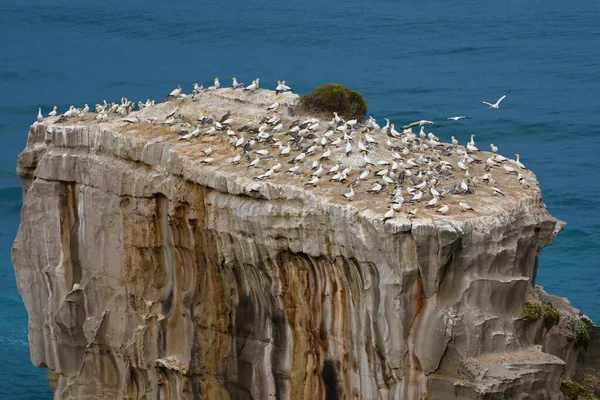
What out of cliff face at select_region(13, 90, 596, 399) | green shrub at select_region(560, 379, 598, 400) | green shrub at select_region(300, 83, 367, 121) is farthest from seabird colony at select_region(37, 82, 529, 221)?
green shrub at select_region(560, 379, 598, 400)

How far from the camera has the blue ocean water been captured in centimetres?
9625

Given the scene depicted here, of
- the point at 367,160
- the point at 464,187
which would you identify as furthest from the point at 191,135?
the point at 464,187

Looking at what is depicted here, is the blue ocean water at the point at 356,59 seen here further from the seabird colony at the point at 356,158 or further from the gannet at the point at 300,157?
the gannet at the point at 300,157

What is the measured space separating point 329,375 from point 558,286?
2885cm

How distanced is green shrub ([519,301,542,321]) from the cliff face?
247mm

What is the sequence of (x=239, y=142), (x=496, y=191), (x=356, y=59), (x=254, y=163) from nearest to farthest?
(x=496, y=191)
(x=254, y=163)
(x=239, y=142)
(x=356, y=59)

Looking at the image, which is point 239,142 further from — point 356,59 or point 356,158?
point 356,59

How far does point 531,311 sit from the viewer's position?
139ft

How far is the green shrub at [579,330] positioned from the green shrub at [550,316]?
1.09 metres

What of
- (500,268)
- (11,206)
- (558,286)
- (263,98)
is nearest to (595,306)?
(558,286)

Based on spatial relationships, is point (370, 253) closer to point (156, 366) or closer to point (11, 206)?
point (156, 366)

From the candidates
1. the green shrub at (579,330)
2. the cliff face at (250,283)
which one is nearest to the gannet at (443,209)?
the cliff face at (250,283)

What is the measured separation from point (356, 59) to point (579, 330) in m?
67.5

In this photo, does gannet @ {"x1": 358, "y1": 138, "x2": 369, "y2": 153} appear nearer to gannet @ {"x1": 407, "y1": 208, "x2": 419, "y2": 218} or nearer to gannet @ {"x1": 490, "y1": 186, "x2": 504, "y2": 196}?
gannet @ {"x1": 490, "y1": 186, "x2": 504, "y2": 196}
